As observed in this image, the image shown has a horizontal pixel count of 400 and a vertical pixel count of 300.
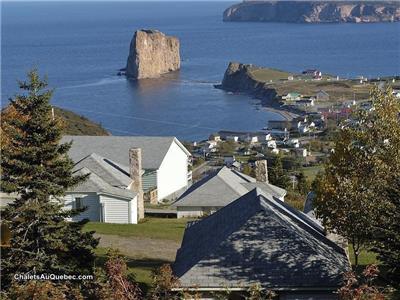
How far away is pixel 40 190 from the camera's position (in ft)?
53.4

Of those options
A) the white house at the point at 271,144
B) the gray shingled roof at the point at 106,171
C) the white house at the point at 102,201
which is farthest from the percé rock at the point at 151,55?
the white house at the point at 102,201

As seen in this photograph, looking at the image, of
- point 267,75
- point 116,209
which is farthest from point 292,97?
point 116,209

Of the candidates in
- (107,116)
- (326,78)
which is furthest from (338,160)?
(326,78)

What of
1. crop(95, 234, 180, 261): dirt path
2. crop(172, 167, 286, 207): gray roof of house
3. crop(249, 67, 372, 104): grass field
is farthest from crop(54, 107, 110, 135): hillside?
crop(249, 67, 372, 104): grass field

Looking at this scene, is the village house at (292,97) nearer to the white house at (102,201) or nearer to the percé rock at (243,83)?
the percé rock at (243,83)

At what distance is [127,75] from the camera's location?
576 feet

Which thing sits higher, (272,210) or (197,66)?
(272,210)

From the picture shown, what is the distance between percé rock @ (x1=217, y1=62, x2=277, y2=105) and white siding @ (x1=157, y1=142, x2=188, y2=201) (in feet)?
323

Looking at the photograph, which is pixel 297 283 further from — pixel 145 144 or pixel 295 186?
pixel 295 186

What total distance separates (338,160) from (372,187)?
1464mm

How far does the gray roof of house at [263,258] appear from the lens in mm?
13930

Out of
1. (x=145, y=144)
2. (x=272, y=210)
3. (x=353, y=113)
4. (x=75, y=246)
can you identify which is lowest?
(x=145, y=144)

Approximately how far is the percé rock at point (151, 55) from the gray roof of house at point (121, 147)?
13536 centimetres

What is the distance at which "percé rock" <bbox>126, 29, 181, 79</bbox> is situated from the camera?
578 feet
